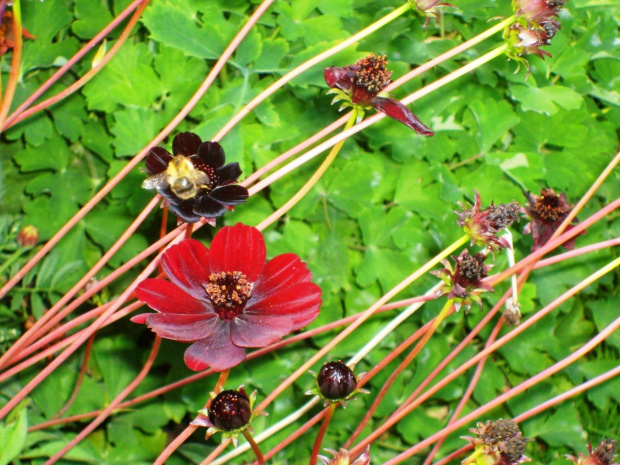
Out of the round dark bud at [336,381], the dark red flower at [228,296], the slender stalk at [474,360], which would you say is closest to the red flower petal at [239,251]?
the dark red flower at [228,296]

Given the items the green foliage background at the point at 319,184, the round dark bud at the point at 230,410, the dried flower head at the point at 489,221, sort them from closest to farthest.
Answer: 1. the round dark bud at the point at 230,410
2. the dried flower head at the point at 489,221
3. the green foliage background at the point at 319,184

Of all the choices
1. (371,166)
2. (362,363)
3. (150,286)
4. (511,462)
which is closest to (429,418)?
(362,363)

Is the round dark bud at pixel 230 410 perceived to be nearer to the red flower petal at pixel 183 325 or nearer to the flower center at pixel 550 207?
the red flower petal at pixel 183 325

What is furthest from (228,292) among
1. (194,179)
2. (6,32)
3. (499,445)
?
(6,32)

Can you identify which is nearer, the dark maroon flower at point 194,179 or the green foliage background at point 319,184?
the dark maroon flower at point 194,179

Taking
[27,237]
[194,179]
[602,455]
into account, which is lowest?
[602,455]

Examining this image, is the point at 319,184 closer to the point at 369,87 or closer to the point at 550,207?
the point at 369,87
